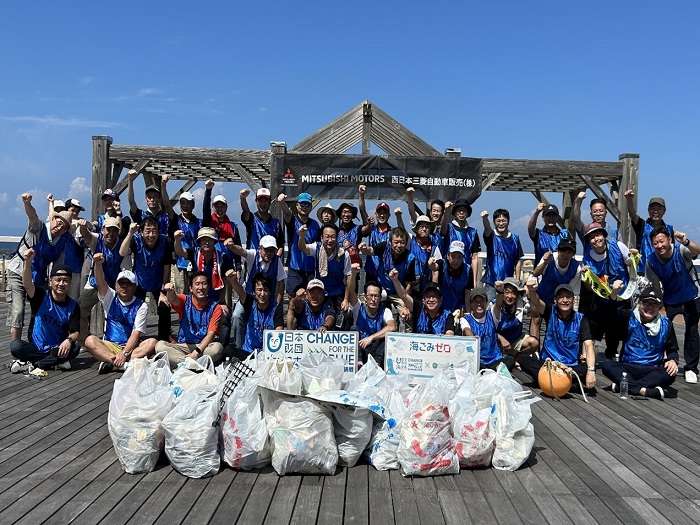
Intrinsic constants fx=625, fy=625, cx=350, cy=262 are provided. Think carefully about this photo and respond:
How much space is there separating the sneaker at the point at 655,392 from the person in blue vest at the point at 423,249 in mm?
2599

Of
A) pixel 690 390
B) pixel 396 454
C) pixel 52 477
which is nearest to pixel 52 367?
pixel 52 477

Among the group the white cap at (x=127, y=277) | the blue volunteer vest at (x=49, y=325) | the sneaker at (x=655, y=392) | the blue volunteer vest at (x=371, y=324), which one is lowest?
the sneaker at (x=655, y=392)

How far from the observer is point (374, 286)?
6.69 m

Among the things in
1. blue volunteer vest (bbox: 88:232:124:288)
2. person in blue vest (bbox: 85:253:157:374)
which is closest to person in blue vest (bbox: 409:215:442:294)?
person in blue vest (bbox: 85:253:157:374)

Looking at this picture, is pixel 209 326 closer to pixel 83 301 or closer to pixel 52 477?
pixel 83 301

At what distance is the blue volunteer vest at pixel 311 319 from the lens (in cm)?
665

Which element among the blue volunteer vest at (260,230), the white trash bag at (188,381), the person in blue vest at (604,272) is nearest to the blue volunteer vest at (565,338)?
the person in blue vest at (604,272)

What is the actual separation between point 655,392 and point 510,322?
1.64 meters

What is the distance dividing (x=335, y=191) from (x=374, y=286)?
331 cm

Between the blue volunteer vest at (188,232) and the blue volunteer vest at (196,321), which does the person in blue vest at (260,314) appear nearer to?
the blue volunteer vest at (196,321)

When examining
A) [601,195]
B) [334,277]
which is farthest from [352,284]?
[601,195]

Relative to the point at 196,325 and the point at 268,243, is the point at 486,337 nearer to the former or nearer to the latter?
the point at 268,243

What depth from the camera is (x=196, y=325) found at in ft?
22.6

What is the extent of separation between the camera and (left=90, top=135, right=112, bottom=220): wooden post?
9.34 metres
